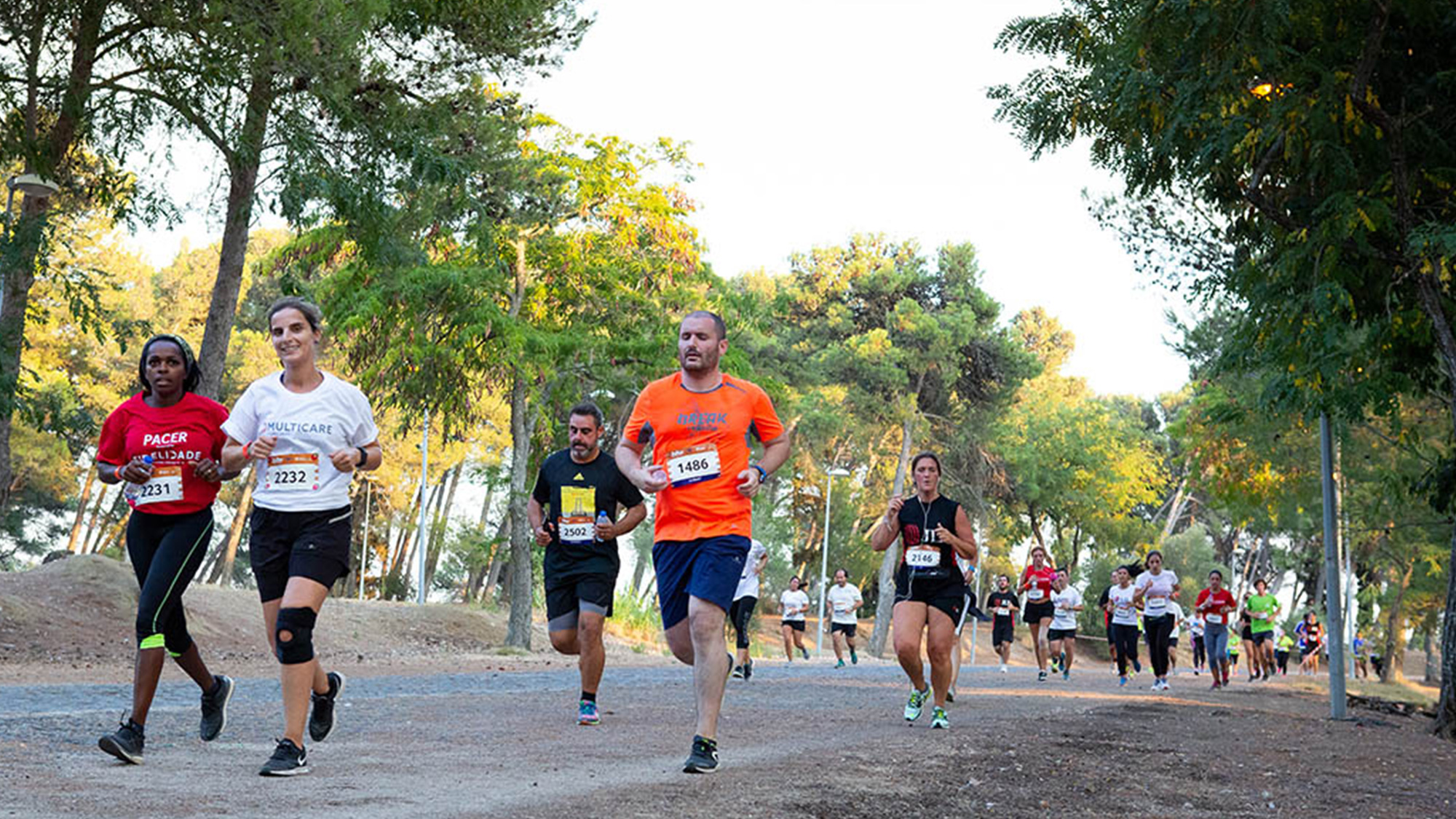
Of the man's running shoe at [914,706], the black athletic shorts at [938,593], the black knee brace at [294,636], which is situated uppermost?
the black athletic shorts at [938,593]

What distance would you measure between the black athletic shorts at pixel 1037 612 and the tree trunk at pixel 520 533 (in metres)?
9.02

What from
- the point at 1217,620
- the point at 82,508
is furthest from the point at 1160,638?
the point at 82,508

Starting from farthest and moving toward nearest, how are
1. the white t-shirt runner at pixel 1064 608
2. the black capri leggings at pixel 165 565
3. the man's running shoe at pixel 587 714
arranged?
the white t-shirt runner at pixel 1064 608 < the man's running shoe at pixel 587 714 < the black capri leggings at pixel 165 565

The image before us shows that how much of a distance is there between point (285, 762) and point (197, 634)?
16.1 m

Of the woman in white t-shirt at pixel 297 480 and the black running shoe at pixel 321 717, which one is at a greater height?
the woman in white t-shirt at pixel 297 480

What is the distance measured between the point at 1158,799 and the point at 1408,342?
29.4 feet

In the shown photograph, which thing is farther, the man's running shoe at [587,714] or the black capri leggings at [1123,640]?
the black capri leggings at [1123,640]

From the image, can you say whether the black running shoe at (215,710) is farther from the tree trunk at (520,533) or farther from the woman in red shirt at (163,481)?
the tree trunk at (520,533)

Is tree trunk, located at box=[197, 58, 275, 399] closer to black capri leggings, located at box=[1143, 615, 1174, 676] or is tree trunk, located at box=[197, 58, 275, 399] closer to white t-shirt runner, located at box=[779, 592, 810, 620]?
white t-shirt runner, located at box=[779, 592, 810, 620]

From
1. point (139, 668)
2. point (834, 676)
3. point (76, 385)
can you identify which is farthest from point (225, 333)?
point (76, 385)

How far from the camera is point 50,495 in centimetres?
4669

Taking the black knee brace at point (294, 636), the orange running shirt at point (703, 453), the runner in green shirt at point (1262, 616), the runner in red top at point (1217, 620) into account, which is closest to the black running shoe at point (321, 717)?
the black knee brace at point (294, 636)

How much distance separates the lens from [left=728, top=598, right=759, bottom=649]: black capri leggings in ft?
64.0

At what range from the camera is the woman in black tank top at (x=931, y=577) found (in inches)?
432
